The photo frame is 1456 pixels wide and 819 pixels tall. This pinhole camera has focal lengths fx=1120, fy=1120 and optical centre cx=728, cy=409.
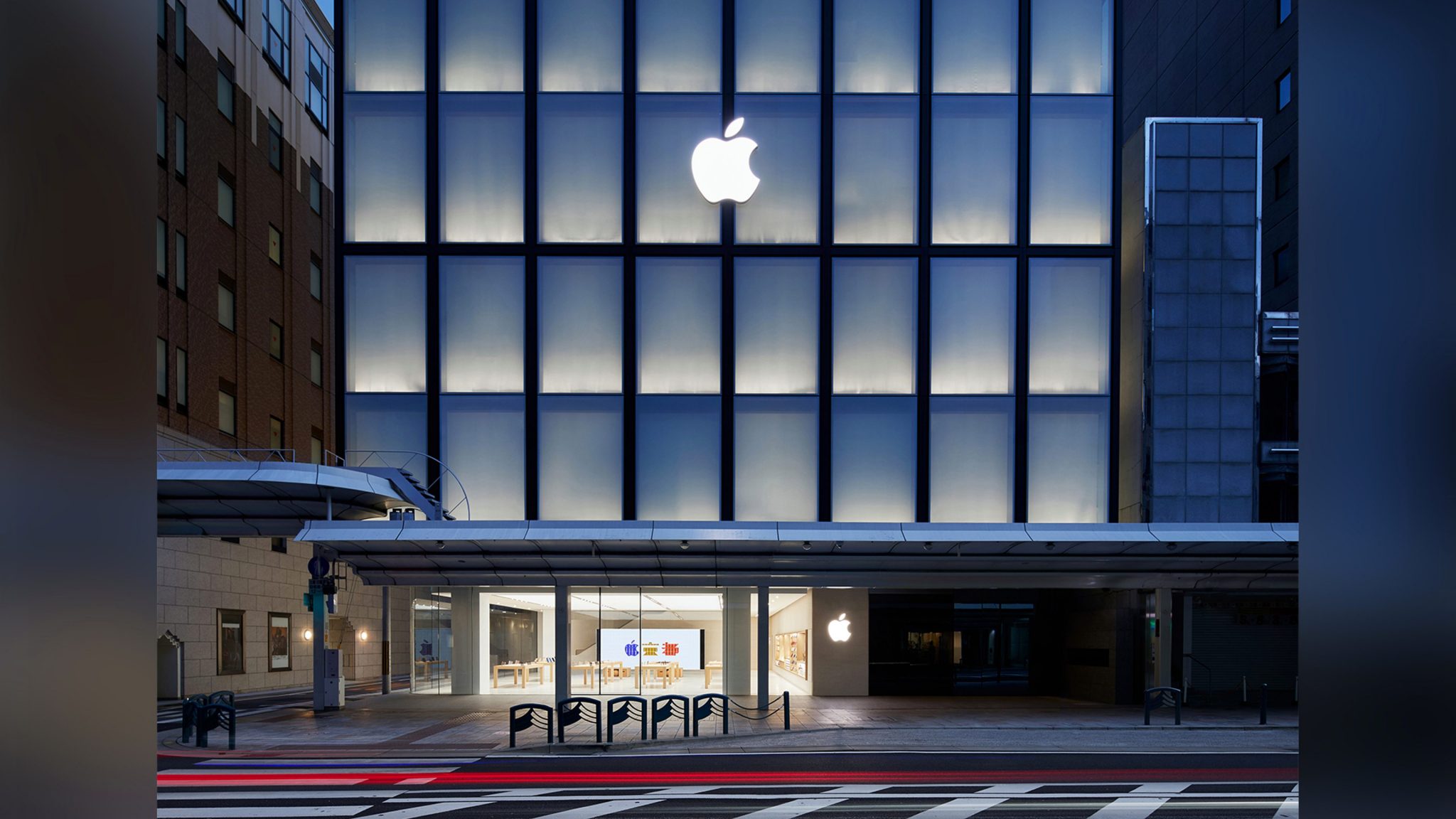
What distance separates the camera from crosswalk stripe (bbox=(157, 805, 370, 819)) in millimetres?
14664

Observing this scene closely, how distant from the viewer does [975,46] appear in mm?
33000

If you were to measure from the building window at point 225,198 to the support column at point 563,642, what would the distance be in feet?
68.5

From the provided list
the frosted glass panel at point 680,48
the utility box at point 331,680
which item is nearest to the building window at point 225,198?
the frosted glass panel at point 680,48

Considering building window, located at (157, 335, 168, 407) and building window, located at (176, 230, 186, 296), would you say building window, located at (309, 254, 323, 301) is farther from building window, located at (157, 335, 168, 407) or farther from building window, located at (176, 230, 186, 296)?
building window, located at (157, 335, 168, 407)

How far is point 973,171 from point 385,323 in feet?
57.9

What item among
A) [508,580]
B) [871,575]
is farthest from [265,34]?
[871,575]

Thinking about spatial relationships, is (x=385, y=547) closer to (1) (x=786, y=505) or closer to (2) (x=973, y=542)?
(1) (x=786, y=505)

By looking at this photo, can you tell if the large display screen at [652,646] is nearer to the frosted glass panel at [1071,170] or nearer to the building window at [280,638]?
the frosted glass panel at [1071,170]

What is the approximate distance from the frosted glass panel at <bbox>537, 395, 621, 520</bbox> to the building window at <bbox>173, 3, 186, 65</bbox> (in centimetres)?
1666

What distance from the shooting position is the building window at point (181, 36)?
1395 inches

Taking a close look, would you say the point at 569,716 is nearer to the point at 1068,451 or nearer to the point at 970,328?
the point at 970,328

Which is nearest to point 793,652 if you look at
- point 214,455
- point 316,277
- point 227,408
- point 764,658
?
point 764,658

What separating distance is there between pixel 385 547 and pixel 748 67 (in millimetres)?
17058
